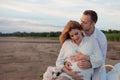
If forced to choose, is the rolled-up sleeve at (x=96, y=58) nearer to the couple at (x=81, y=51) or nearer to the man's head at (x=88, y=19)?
the couple at (x=81, y=51)

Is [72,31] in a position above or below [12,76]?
above

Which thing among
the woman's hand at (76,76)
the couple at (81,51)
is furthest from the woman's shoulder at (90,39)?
the woman's hand at (76,76)

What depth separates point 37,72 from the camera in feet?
48.4

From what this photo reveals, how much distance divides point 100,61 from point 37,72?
895cm

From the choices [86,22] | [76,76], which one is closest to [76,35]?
[86,22]

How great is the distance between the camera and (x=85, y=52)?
19.6ft

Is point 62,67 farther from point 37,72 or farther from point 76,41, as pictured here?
point 37,72

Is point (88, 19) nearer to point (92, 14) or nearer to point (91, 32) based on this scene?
point (92, 14)

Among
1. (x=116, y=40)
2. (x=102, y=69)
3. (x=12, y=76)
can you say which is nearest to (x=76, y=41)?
(x=102, y=69)

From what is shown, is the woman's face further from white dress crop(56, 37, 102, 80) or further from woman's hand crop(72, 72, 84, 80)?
woman's hand crop(72, 72, 84, 80)

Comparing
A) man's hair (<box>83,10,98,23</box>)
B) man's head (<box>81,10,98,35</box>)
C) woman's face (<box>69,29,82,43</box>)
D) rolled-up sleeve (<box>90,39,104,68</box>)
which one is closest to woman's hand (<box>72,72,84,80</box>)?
rolled-up sleeve (<box>90,39,104,68</box>)

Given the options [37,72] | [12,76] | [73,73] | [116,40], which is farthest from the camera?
[116,40]

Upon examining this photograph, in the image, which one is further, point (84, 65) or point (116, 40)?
point (116, 40)

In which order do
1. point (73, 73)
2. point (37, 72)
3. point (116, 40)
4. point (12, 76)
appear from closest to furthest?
point (73, 73) < point (12, 76) < point (37, 72) < point (116, 40)
